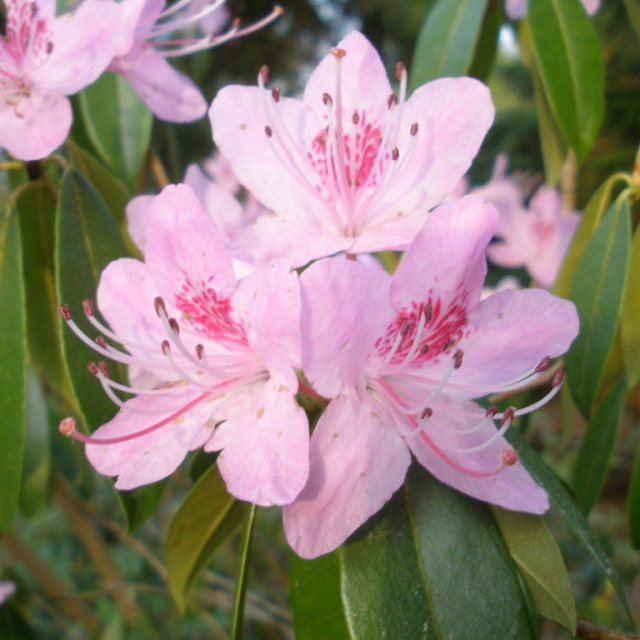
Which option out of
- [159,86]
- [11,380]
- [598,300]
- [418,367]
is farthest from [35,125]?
[598,300]

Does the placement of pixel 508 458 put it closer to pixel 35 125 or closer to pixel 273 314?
pixel 273 314

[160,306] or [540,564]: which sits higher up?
[160,306]

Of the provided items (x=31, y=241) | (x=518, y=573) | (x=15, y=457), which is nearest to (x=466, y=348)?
(x=518, y=573)

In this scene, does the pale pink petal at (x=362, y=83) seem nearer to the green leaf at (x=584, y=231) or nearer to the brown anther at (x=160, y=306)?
the brown anther at (x=160, y=306)

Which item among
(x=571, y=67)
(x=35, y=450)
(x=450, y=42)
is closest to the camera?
(x=571, y=67)

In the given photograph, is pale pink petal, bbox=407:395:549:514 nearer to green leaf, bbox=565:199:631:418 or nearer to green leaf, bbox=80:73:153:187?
green leaf, bbox=565:199:631:418

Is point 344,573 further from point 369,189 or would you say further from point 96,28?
point 96,28
